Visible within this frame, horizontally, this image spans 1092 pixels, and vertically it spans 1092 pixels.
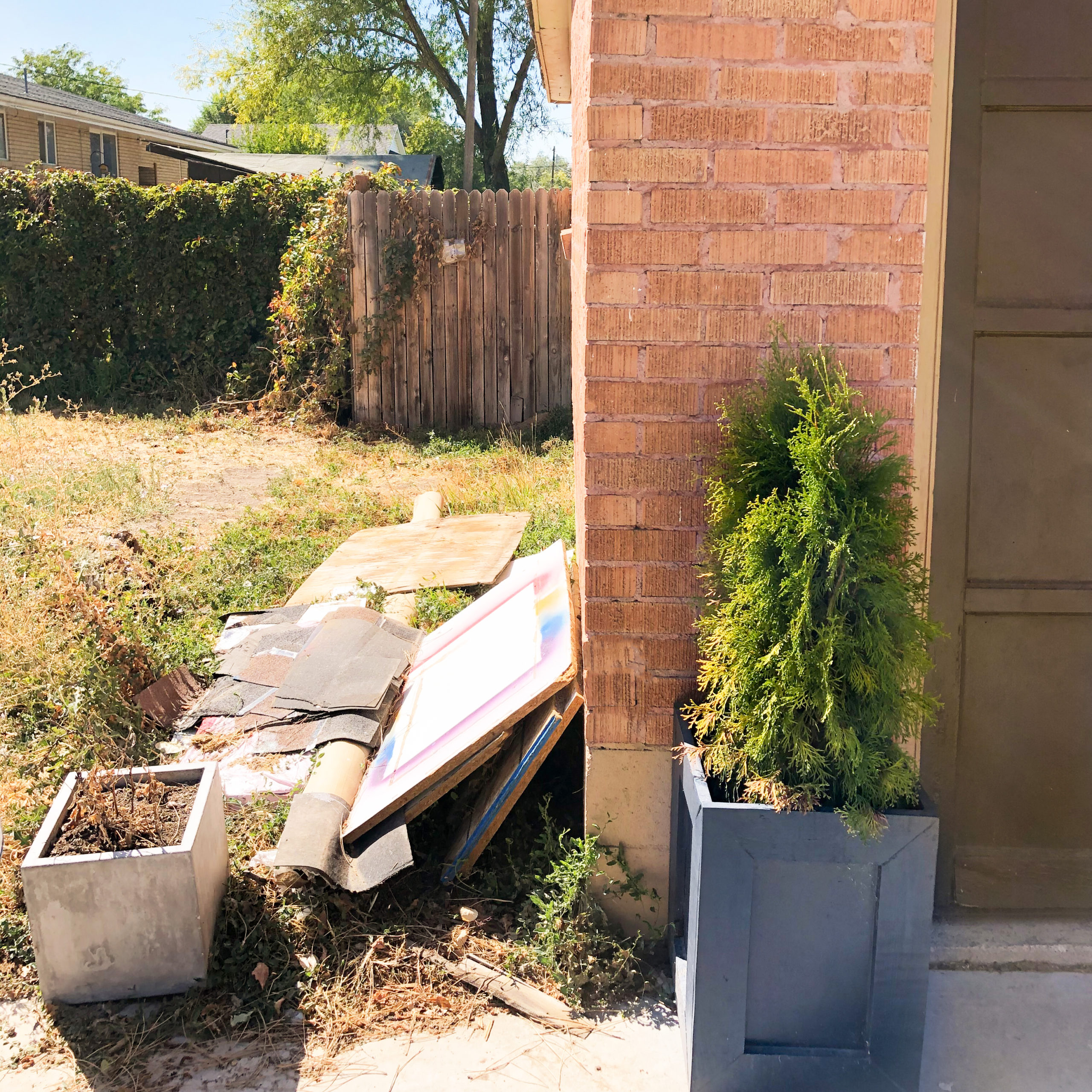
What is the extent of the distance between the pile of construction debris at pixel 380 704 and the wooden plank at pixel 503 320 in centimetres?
504

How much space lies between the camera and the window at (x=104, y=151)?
2583 centimetres

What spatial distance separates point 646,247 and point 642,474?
0.56 meters

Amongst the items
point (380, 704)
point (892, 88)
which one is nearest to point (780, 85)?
point (892, 88)

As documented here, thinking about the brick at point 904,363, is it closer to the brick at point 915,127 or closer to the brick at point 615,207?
the brick at point 915,127

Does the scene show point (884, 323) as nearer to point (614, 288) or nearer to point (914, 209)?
point (914, 209)

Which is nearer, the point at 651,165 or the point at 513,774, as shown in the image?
the point at 651,165

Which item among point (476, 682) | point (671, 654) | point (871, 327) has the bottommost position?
point (476, 682)

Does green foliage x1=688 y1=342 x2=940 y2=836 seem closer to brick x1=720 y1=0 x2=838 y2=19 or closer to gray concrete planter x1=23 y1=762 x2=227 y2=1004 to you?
brick x1=720 y1=0 x2=838 y2=19

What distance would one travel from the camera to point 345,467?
880 centimetres

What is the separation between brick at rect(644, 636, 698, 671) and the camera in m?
2.68

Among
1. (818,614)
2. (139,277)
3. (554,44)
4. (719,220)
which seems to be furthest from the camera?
(139,277)

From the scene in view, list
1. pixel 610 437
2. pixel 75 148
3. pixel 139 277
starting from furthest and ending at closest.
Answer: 1. pixel 75 148
2. pixel 139 277
3. pixel 610 437

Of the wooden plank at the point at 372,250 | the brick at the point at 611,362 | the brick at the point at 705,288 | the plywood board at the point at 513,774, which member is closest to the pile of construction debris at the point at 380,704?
the plywood board at the point at 513,774

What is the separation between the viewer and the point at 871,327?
97.4 inches
